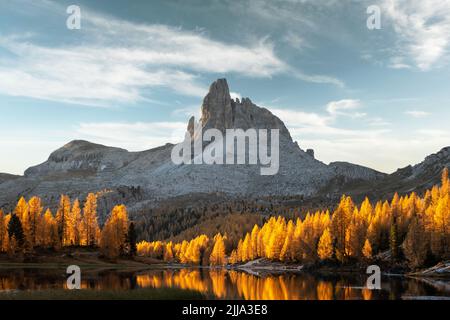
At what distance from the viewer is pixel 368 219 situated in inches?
5330

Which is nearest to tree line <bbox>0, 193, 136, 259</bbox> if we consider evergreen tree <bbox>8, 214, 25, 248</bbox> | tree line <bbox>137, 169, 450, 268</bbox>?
evergreen tree <bbox>8, 214, 25, 248</bbox>

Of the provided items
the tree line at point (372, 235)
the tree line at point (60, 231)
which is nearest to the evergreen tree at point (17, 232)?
the tree line at point (60, 231)

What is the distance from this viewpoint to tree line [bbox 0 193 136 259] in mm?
114938

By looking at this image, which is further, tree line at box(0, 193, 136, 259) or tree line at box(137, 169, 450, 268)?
tree line at box(0, 193, 136, 259)

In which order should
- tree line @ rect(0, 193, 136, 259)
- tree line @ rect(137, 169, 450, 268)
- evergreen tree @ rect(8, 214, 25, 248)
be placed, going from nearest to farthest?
tree line @ rect(137, 169, 450, 268)
evergreen tree @ rect(8, 214, 25, 248)
tree line @ rect(0, 193, 136, 259)

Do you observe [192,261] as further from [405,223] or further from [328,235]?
[405,223]

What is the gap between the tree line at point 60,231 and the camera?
377ft

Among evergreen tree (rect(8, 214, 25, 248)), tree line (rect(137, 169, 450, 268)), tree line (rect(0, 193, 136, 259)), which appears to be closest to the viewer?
tree line (rect(137, 169, 450, 268))

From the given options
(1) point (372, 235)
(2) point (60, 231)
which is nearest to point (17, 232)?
(2) point (60, 231)

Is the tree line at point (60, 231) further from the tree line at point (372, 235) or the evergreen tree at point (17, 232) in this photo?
the tree line at point (372, 235)

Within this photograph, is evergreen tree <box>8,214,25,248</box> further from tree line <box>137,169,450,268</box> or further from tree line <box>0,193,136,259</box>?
tree line <box>137,169,450,268</box>

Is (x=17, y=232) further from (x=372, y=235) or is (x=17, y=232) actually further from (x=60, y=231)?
(x=372, y=235)
